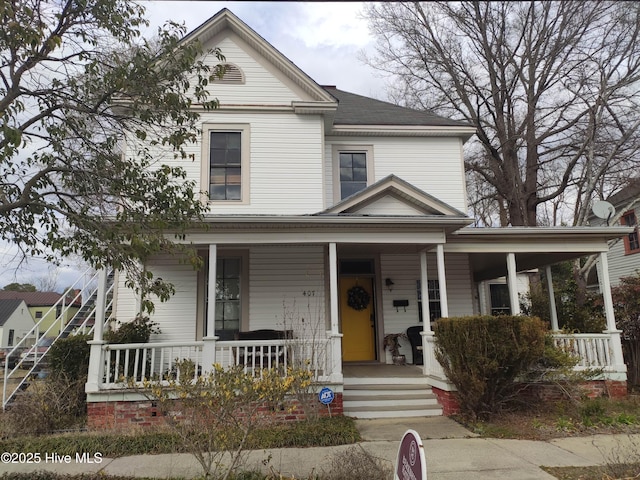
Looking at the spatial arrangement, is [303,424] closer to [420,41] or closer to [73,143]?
[73,143]

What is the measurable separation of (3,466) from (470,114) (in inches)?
734

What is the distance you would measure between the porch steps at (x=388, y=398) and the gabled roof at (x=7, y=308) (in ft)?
141

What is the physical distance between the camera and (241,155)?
1043 cm

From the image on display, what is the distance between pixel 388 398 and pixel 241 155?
6.31m

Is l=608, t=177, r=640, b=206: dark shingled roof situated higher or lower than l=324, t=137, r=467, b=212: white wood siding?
higher

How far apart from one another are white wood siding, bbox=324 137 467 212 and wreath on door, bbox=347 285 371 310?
2.99 meters

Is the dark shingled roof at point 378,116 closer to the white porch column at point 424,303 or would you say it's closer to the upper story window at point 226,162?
the upper story window at point 226,162

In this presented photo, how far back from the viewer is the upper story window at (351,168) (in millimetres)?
11375

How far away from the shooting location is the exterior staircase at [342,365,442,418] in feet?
26.1

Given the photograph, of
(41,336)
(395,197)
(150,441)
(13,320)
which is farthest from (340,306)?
(13,320)

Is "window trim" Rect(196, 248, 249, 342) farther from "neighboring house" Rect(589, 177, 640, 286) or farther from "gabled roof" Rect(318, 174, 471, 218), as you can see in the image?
"neighboring house" Rect(589, 177, 640, 286)

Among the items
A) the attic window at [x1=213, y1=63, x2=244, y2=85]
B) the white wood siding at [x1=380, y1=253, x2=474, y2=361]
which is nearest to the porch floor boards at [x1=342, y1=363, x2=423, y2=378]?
the white wood siding at [x1=380, y1=253, x2=474, y2=361]

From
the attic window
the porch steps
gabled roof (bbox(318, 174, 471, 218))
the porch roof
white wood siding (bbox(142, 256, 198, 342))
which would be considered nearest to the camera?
the porch steps

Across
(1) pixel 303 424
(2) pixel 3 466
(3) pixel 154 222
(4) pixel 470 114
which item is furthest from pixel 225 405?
(4) pixel 470 114
